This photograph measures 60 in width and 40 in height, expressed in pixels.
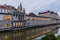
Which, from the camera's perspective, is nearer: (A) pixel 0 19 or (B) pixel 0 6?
(A) pixel 0 19

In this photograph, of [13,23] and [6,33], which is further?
[13,23]

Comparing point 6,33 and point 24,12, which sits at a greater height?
point 24,12

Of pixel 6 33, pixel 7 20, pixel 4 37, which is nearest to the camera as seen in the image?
pixel 4 37

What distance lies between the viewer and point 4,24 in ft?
81.9

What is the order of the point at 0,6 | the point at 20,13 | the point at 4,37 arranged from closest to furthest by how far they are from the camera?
the point at 4,37
the point at 20,13
the point at 0,6

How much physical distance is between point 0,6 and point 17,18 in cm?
A: 970

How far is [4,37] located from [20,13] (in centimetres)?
1179

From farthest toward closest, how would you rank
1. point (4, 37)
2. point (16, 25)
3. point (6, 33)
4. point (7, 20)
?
1. point (16, 25)
2. point (7, 20)
3. point (6, 33)
4. point (4, 37)

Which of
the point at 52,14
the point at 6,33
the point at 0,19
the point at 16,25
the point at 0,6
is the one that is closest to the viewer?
the point at 6,33

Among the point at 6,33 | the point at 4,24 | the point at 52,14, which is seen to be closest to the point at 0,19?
the point at 4,24

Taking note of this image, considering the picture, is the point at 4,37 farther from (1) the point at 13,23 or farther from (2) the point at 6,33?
(1) the point at 13,23

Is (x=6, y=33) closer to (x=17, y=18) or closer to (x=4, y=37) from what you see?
(x=4, y=37)

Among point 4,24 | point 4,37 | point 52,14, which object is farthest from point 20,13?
point 52,14

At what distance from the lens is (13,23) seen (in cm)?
2700
